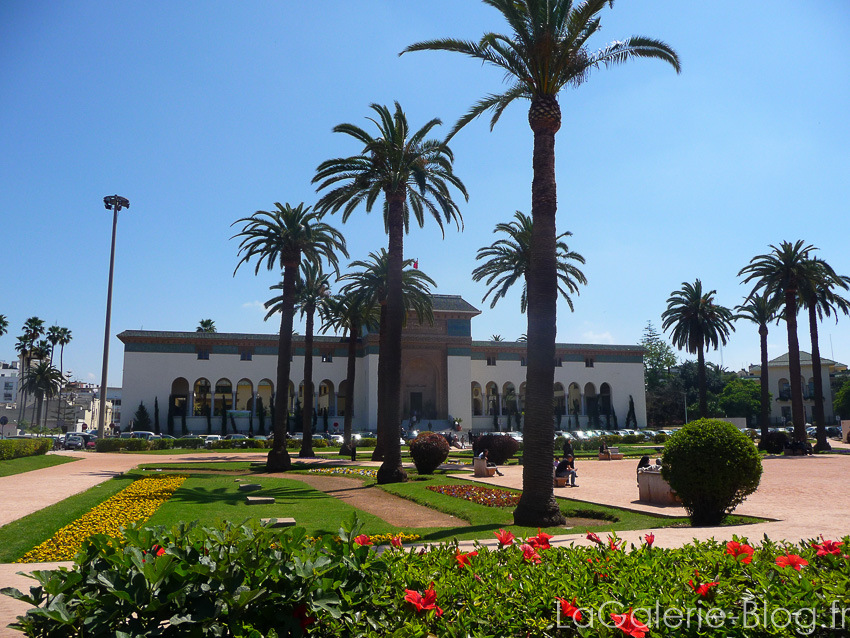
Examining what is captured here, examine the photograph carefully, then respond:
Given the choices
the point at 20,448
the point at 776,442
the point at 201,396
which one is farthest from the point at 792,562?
the point at 201,396

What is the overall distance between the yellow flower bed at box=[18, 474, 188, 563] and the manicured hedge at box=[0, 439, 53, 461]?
12.5 meters

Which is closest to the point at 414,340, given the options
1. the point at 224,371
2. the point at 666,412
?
the point at 224,371

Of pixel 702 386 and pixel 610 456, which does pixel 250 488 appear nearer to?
pixel 610 456

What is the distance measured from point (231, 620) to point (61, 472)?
2668 cm

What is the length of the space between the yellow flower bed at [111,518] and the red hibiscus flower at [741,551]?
18.2 feet

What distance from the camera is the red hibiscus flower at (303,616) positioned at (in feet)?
13.1

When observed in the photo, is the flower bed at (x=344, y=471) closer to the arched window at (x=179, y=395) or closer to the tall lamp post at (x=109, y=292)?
the tall lamp post at (x=109, y=292)

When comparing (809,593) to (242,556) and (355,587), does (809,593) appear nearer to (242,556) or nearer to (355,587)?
(355,587)

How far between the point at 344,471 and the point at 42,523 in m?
14.8

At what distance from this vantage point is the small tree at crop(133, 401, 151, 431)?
61888mm

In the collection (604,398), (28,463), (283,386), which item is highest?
(283,386)

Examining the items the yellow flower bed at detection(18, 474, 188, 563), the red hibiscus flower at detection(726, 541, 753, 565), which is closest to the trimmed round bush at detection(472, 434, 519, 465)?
the yellow flower bed at detection(18, 474, 188, 563)

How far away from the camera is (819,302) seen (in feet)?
146

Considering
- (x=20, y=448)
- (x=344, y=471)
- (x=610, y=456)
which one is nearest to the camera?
(x=344, y=471)
